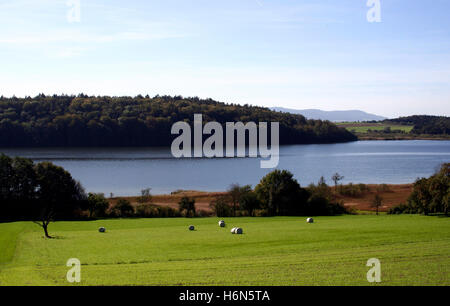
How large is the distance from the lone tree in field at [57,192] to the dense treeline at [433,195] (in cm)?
3478

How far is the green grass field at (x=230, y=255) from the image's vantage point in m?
16.8

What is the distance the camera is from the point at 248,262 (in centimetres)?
2056

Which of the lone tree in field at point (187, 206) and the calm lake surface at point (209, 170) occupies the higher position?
the calm lake surface at point (209, 170)

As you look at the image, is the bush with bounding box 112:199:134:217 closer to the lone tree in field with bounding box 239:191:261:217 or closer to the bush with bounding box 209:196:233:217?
the bush with bounding box 209:196:233:217

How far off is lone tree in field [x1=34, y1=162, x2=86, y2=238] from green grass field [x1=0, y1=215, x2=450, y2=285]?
34.4ft

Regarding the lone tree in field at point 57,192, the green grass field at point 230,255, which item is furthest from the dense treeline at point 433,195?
the lone tree in field at point 57,192

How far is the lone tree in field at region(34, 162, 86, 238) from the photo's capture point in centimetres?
4797

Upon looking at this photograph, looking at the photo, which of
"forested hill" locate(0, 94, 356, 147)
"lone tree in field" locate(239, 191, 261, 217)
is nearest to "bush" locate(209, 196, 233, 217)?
"lone tree in field" locate(239, 191, 261, 217)

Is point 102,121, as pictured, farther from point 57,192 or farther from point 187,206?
point 187,206

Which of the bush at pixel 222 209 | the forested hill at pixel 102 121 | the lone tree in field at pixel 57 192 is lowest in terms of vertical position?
the bush at pixel 222 209

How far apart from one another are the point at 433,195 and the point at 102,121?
117120mm

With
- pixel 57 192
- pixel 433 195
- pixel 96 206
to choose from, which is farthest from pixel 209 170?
pixel 433 195

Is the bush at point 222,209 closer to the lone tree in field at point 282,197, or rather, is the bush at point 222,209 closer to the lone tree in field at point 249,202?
the lone tree in field at point 249,202
